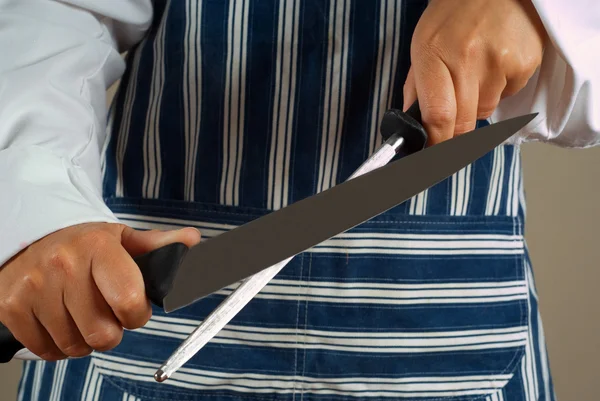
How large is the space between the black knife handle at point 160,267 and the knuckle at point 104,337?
3 cm

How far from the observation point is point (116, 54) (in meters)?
0.52

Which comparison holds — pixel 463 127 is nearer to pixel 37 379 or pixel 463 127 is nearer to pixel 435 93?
pixel 435 93

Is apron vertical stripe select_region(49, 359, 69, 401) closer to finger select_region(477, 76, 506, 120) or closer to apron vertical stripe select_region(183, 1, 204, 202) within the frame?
apron vertical stripe select_region(183, 1, 204, 202)

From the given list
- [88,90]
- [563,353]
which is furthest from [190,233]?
[563,353]

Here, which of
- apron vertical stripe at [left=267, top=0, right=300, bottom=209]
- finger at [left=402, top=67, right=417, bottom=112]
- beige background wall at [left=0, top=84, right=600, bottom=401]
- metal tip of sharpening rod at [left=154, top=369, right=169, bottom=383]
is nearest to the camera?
metal tip of sharpening rod at [left=154, top=369, right=169, bottom=383]

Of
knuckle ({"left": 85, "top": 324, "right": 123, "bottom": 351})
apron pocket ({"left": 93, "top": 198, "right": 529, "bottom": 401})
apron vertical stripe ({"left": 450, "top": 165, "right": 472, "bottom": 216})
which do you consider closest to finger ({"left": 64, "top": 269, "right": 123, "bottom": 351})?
knuckle ({"left": 85, "top": 324, "right": 123, "bottom": 351})

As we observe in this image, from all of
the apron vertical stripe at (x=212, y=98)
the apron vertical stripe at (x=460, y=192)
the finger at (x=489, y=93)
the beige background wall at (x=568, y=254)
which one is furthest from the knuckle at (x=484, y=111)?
the beige background wall at (x=568, y=254)

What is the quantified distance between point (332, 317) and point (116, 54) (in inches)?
11.3

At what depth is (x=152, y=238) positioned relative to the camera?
326mm

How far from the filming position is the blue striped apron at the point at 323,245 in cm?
48

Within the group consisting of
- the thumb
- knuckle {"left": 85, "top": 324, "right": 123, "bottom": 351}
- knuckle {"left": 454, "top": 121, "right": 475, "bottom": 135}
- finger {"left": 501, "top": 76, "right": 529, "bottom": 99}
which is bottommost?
knuckle {"left": 85, "top": 324, "right": 123, "bottom": 351}

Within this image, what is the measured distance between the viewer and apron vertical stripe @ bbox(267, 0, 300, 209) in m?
0.47

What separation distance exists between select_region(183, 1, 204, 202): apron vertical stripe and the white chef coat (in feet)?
0.18

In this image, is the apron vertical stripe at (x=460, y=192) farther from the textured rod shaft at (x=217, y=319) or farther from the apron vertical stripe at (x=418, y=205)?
the textured rod shaft at (x=217, y=319)
